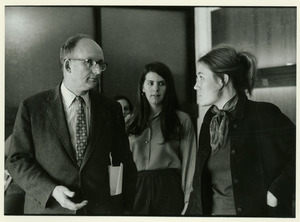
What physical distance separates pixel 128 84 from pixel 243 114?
531mm

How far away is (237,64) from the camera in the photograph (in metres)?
1.66

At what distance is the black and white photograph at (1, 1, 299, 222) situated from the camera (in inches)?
Answer: 64.9

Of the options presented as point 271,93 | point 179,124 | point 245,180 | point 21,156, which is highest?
point 271,93

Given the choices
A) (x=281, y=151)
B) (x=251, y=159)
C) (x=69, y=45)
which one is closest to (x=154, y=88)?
(x=69, y=45)

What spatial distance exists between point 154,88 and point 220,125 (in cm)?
34

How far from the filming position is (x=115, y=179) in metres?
1.66

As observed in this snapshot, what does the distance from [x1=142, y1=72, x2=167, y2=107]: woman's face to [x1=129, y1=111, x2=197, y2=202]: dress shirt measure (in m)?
0.07

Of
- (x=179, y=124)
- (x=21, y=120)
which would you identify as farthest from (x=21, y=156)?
(x=179, y=124)

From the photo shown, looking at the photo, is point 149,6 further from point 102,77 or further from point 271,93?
point 271,93

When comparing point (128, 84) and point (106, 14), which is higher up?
point (106, 14)

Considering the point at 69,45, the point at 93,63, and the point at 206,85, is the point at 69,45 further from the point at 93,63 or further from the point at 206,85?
the point at 206,85

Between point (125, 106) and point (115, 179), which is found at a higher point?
point (125, 106)

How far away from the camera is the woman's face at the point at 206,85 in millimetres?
1670

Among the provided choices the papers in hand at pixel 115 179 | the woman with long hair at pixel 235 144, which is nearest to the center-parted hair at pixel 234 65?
the woman with long hair at pixel 235 144
